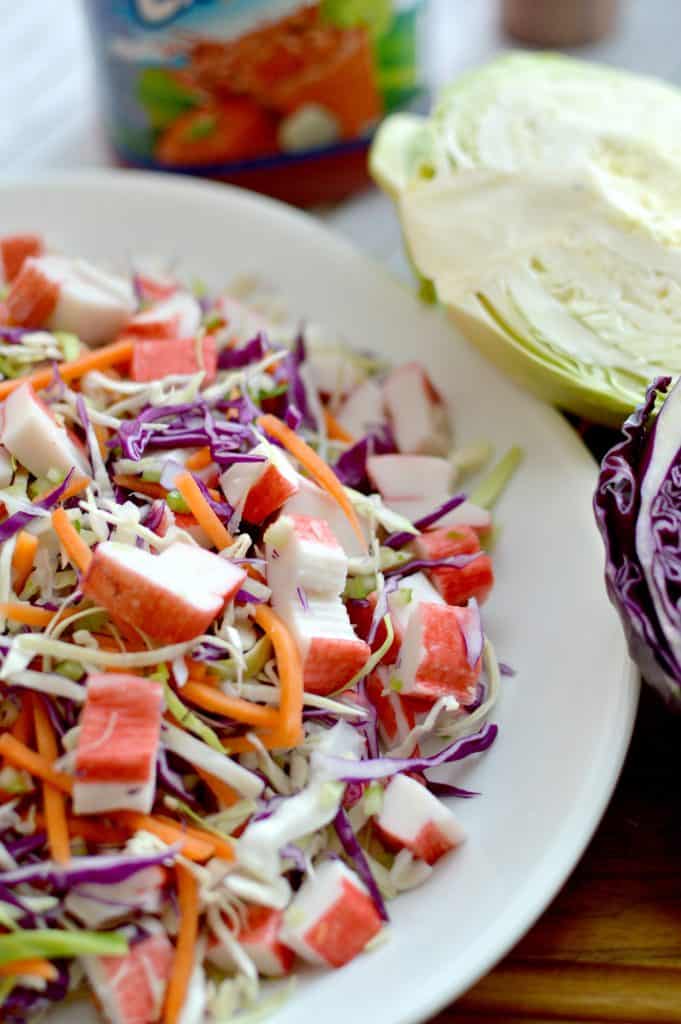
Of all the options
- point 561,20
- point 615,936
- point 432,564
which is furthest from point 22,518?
point 561,20

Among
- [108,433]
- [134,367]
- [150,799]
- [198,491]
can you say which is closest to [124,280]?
[134,367]

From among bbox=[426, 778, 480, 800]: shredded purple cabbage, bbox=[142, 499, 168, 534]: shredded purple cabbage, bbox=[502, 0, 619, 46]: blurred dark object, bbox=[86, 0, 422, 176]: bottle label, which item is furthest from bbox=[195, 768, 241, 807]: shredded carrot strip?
bbox=[502, 0, 619, 46]: blurred dark object

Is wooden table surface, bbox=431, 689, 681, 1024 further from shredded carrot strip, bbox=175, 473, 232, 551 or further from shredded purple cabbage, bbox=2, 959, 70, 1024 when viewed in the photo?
shredded carrot strip, bbox=175, 473, 232, 551

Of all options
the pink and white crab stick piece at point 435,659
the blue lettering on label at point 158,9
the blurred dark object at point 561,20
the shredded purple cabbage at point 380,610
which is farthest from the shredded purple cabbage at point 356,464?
the blurred dark object at point 561,20

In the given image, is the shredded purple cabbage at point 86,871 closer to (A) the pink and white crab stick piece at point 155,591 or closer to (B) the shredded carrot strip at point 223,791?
(B) the shredded carrot strip at point 223,791

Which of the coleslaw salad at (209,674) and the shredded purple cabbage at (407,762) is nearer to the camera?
the coleslaw salad at (209,674)

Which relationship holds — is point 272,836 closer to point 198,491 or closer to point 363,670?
point 363,670
